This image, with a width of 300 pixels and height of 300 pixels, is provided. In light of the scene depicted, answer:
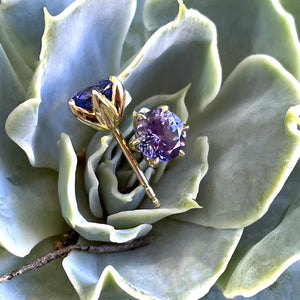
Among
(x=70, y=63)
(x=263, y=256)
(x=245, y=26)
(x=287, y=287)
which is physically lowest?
(x=287, y=287)

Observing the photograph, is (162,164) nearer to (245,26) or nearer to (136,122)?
(136,122)

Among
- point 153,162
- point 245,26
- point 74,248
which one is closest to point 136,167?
point 153,162

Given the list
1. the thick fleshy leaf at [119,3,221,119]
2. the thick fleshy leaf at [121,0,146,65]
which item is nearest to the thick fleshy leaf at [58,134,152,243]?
the thick fleshy leaf at [119,3,221,119]

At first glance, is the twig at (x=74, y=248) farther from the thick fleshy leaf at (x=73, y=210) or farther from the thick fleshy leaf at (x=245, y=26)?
the thick fleshy leaf at (x=245, y=26)

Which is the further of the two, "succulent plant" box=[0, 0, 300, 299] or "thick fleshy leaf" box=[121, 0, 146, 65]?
"thick fleshy leaf" box=[121, 0, 146, 65]

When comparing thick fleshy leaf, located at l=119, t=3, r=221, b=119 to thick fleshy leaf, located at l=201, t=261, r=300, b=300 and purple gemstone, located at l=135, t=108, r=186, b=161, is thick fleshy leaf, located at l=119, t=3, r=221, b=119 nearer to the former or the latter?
purple gemstone, located at l=135, t=108, r=186, b=161
